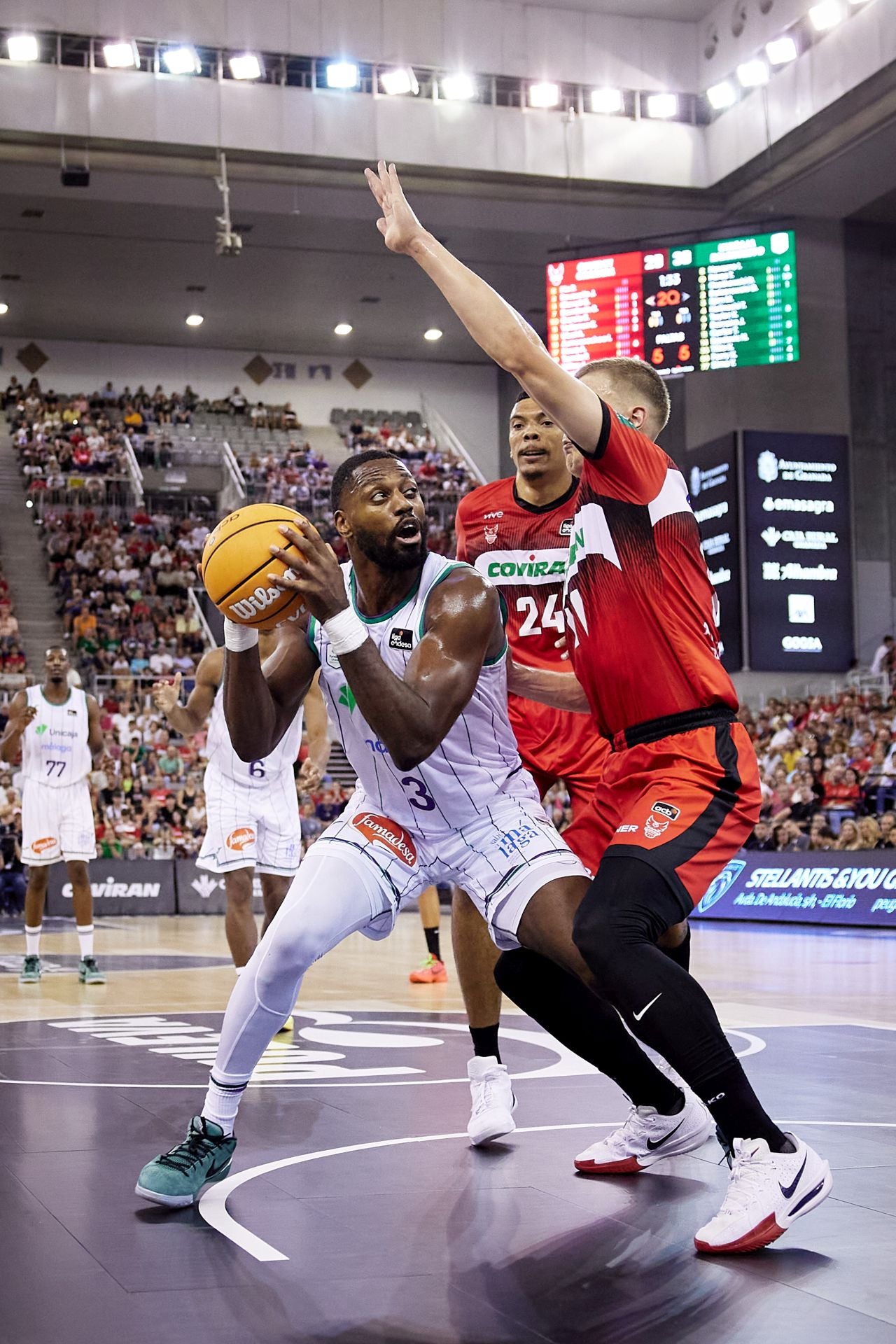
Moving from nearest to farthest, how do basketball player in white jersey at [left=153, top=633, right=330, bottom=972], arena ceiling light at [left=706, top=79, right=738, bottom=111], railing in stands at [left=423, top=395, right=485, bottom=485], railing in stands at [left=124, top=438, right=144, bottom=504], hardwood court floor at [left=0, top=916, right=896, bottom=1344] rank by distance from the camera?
1. hardwood court floor at [left=0, top=916, right=896, bottom=1344]
2. basketball player in white jersey at [left=153, top=633, right=330, bottom=972]
3. arena ceiling light at [left=706, top=79, right=738, bottom=111]
4. railing in stands at [left=124, top=438, right=144, bottom=504]
5. railing in stands at [left=423, top=395, right=485, bottom=485]

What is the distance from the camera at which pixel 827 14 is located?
808 inches

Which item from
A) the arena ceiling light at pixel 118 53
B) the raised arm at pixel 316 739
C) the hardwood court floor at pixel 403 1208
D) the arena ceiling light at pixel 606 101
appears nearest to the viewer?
the hardwood court floor at pixel 403 1208

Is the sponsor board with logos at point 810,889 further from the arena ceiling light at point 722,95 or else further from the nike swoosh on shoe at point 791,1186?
the arena ceiling light at point 722,95

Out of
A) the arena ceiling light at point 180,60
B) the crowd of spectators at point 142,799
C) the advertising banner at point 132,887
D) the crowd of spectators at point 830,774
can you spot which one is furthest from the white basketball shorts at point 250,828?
the arena ceiling light at point 180,60

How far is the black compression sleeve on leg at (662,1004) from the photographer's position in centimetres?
330

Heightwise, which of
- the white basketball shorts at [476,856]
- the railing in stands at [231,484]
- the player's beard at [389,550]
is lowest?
the white basketball shorts at [476,856]

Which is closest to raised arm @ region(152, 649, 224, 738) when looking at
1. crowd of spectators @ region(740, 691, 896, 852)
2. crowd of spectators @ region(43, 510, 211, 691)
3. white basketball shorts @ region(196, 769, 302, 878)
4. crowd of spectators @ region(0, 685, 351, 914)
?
white basketball shorts @ region(196, 769, 302, 878)

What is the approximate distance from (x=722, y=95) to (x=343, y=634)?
21635mm

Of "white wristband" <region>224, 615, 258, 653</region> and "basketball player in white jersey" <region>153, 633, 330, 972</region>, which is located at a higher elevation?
"white wristband" <region>224, 615, 258, 653</region>

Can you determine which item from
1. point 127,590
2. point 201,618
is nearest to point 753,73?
point 201,618

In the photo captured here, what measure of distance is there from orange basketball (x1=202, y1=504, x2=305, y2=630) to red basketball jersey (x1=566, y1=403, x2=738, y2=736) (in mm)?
782

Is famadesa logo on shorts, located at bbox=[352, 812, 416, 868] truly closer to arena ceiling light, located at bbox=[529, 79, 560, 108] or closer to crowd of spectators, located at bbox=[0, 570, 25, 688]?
crowd of spectators, located at bbox=[0, 570, 25, 688]

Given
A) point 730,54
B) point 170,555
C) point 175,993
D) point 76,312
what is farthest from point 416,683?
point 76,312

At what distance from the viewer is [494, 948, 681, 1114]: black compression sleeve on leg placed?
4.00 meters
